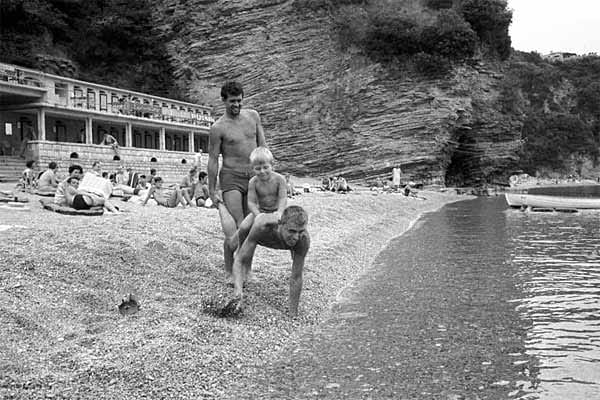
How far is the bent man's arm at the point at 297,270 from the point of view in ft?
21.7

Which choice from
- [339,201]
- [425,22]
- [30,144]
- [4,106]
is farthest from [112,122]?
[425,22]

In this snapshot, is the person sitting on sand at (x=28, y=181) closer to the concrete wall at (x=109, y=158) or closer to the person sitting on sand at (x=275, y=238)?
the concrete wall at (x=109, y=158)

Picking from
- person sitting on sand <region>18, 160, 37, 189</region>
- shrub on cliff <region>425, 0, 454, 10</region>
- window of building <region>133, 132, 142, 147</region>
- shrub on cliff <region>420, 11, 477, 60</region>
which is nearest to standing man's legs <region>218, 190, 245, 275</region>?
person sitting on sand <region>18, 160, 37, 189</region>

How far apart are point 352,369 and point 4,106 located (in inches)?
1475

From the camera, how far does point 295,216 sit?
6426mm

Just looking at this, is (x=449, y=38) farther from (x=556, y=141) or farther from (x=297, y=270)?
(x=556, y=141)

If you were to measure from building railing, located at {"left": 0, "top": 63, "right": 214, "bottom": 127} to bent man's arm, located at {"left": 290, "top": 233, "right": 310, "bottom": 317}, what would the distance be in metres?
33.4

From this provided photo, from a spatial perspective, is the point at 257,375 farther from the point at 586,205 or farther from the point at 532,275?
the point at 586,205

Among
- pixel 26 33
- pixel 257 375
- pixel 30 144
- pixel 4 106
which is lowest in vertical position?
pixel 257 375

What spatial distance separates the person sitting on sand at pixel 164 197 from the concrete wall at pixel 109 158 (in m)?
14.3

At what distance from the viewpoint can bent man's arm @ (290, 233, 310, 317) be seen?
660 centimetres

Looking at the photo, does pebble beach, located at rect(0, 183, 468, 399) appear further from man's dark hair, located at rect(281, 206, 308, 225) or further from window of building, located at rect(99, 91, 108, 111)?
window of building, located at rect(99, 91, 108, 111)

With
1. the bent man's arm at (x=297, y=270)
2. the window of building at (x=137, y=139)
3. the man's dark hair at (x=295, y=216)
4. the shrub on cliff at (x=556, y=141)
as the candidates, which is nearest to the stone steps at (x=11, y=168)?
the window of building at (x=137, y=139)

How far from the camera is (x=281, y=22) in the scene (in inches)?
2265
